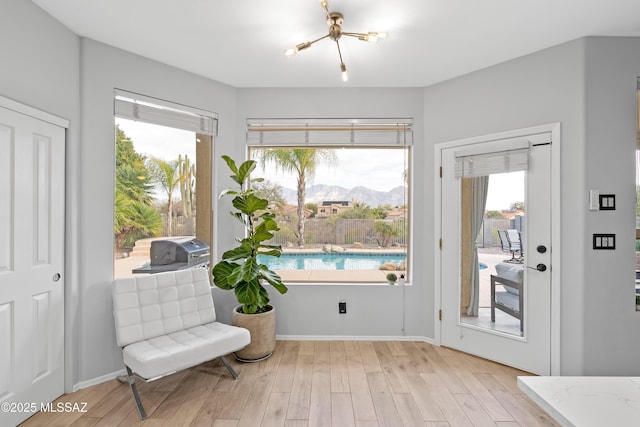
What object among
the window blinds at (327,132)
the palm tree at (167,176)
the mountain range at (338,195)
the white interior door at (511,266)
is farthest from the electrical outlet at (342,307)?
the palm tree at (167,176)

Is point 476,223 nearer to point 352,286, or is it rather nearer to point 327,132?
point 352,286

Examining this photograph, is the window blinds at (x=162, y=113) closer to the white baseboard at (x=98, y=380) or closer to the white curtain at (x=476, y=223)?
the white baseboard at (x=98, y=380)

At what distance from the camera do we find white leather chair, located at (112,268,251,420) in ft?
6.94

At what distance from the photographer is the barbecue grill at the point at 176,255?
288 centimetres

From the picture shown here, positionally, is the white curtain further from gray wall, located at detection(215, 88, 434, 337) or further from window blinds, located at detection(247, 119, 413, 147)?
window blinds, located at detection(247, 119, 413, 147)

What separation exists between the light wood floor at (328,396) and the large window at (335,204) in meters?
0.91

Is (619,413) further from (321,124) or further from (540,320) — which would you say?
(321,124)

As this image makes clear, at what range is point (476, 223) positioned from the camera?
9.61 ft

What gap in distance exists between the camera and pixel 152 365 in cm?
202

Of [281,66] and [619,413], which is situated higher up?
[281,66]

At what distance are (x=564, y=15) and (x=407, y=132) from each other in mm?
1479

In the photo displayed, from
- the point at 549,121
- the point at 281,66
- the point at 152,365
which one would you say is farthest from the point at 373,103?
the point at 152,365

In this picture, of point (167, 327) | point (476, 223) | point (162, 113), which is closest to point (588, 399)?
point (476, 223)

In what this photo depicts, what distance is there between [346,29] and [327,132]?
3.86ft
